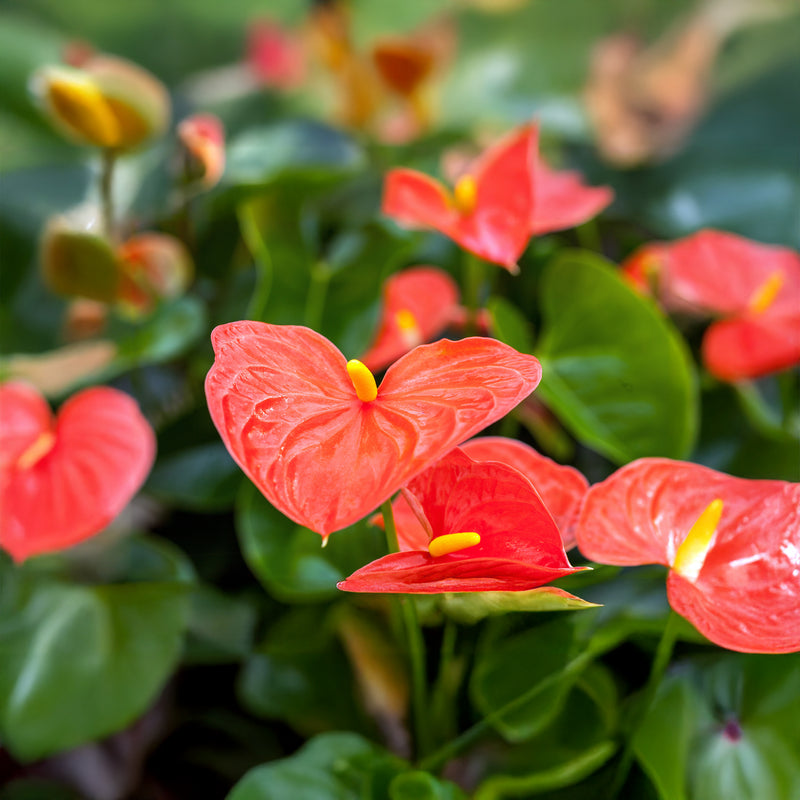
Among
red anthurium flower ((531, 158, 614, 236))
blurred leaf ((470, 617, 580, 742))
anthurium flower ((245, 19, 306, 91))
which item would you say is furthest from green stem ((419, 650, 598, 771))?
anthurium flower ((245, 19, 306, 91))

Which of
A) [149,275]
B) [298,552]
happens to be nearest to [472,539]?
[298,552]

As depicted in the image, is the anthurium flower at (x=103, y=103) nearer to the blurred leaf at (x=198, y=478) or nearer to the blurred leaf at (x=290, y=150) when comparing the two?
the blurred leaf at (x=290, y=150)

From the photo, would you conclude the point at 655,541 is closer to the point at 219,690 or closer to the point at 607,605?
the point at 607,605

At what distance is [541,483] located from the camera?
30cm

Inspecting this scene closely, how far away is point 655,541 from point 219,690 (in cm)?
34

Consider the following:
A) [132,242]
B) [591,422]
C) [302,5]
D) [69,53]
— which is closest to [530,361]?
[591,422]

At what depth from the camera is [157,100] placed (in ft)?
1.66

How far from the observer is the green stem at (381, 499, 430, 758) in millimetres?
261

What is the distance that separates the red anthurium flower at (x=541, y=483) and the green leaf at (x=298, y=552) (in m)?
0.06

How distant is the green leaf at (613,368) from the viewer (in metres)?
0.39

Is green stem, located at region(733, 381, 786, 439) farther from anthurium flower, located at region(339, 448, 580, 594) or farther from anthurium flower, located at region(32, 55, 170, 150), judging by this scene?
anthurium flower, located at region(32, 55, 170, 150)

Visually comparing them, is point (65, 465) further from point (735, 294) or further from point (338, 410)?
point (735, 294)

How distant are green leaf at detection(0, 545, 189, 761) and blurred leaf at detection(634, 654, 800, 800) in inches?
9.4

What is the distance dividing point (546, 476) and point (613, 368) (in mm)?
136
